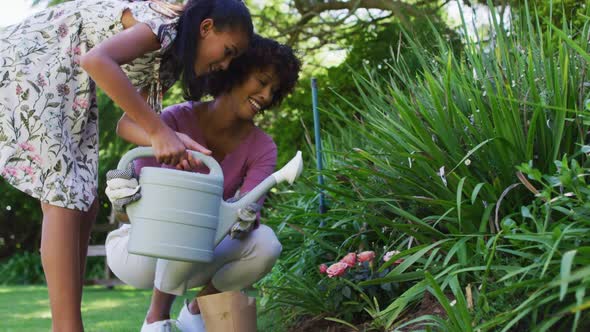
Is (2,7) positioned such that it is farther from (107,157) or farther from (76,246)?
(76,246)

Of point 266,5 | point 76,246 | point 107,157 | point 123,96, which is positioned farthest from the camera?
point 266,5

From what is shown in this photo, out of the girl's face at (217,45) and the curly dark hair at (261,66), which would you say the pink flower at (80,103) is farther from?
the curly dark hair at (261,66)

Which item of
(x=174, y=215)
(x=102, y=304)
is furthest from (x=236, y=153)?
(x=102, y=304)

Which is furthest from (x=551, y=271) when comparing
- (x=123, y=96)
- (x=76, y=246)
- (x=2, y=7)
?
(x=2, y=7)

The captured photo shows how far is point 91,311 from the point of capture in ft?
14.1

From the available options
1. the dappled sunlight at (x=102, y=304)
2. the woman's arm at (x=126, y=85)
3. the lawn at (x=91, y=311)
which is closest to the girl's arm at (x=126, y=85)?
the woman's arm at (x=126, y=85)

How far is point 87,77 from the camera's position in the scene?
218cm

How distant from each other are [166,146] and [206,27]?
0.39m

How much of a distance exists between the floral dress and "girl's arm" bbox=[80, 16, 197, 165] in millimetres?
115

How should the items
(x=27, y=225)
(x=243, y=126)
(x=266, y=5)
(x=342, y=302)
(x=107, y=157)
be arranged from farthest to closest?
(x=266, y=5)
(x=27, y=225)
(x=107, y=157)
(x=243, y=126)
(x=342, y=302)

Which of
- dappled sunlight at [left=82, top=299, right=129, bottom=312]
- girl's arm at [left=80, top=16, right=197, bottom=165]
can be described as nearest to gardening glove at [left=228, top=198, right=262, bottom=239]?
girl's arm at [left=80, top=16, right=197, bottom=165]

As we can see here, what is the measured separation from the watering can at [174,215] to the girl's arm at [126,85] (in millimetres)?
68

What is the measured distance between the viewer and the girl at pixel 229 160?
2307 millimetres

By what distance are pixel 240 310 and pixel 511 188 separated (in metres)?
0.82
